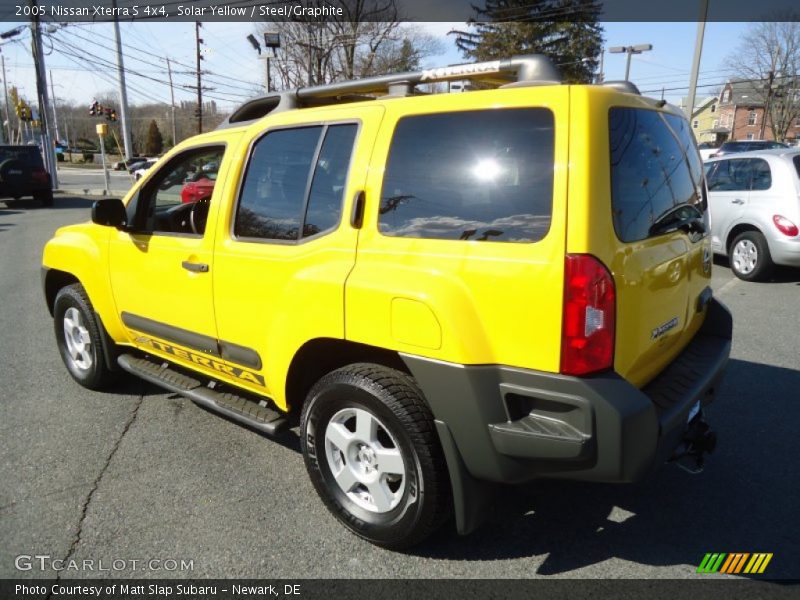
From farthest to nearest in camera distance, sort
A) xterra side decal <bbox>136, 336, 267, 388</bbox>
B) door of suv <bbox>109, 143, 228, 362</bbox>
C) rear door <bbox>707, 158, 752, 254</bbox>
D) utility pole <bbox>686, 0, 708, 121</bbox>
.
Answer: utility pole <bbox>686, 0, 708, 121</bbox>
rear door <bbox>707, 158, 752, 254</bbox>
door of suv <bbox>109, 143, 228, 362</bbox>
xterra side decal <bbox>136, 336, 267, 388</bbox>

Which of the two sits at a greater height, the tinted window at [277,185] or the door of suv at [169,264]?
the tinted window at [277,185]

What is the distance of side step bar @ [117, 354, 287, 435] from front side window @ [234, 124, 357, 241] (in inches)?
36.3

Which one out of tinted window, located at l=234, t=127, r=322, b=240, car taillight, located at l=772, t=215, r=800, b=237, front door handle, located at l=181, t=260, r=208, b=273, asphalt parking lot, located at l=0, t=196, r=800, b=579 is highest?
tinted window, located at l=234, t=127, r=322, b=240

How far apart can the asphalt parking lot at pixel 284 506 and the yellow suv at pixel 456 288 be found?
0.92ft

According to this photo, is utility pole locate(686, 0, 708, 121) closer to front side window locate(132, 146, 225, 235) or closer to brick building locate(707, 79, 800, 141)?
front side window locate(132, 146, 225, 235)

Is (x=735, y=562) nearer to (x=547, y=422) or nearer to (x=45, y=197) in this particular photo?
(x=547, y=422)

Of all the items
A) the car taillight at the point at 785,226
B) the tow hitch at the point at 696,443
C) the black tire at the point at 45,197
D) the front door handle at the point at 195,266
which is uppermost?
the front door handle at the point at 195,266

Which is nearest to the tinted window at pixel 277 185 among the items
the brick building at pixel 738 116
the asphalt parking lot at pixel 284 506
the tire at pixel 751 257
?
the asphalt parking lot at pixel 284 506

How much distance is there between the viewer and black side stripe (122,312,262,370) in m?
3.03

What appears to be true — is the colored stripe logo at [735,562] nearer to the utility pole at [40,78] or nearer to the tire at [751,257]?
the tire at [751,257]

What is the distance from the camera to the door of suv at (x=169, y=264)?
3205mm

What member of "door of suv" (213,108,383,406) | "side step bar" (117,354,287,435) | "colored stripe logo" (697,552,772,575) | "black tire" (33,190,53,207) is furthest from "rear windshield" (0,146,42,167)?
"colored stripe logo" (697,552,772,575)

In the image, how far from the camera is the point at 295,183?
284 centimetres

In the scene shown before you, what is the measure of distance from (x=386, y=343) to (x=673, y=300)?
127 centimetres
